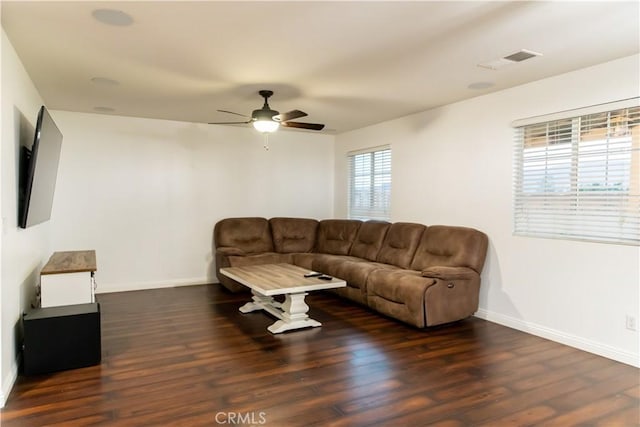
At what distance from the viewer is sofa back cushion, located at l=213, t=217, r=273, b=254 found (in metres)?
6.15

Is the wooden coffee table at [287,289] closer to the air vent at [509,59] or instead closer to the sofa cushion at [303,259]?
the sofa cushion at [303,259]

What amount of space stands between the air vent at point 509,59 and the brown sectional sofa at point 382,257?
5.86 feet

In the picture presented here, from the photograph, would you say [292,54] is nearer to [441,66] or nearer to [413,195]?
[441,66]

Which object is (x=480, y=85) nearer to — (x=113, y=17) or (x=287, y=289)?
(x=287, y=289)

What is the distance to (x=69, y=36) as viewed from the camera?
2898mm

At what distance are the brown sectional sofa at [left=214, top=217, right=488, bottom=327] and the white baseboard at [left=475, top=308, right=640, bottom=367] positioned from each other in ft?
0.85

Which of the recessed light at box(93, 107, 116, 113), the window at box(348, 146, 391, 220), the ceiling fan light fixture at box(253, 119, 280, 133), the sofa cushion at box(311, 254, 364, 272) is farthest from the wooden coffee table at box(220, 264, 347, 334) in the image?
the recessed light at box(93, 107, 116, 113)

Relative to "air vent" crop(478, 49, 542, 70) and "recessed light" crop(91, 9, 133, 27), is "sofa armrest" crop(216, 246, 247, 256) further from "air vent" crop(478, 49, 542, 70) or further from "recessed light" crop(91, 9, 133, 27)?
"air vent" crop(478, 49, 542, 70)

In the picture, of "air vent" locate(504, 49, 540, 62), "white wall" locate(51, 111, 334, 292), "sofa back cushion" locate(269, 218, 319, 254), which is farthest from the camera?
"sofa back cushion" locate(269, 218, 319, 254)

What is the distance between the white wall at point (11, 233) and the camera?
264 centimetres

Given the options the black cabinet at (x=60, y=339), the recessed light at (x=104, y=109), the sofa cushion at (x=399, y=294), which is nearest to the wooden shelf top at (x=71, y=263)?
the black cabinet at (x=60, y=339)

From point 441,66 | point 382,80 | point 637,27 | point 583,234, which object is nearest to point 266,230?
point 382,80

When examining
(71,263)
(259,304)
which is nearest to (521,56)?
(259,304)

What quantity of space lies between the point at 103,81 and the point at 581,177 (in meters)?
4.61
